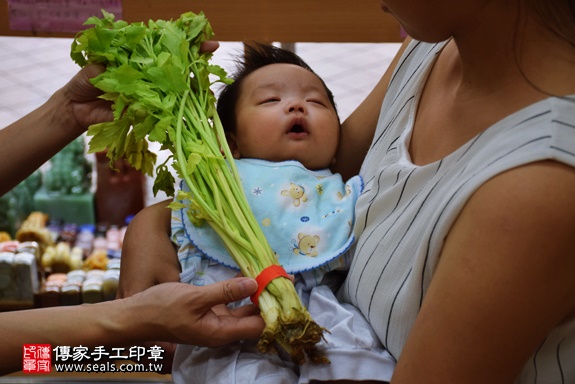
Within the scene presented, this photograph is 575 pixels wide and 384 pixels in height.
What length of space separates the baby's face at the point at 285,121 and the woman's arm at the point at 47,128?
1.10ft

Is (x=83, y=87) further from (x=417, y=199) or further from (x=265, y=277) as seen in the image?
(x=417, y=199)

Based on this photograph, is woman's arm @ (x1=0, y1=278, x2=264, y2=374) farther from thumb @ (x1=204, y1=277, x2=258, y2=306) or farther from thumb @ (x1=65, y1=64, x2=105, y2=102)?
thumb @ (x1=65, y1=64, x2=105, y2=102)

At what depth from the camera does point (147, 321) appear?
1327 mm

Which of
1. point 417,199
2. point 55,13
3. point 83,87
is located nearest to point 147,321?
point 417,199

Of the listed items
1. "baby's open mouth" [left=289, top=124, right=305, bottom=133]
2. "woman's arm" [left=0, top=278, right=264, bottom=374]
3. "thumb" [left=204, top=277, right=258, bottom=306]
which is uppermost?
"baby's open mouth" [left=289, top=124, right=305, bottom=133]

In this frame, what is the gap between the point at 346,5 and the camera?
217 cm

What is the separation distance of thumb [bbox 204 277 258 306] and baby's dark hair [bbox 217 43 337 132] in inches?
23.2

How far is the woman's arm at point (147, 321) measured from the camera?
1298mm

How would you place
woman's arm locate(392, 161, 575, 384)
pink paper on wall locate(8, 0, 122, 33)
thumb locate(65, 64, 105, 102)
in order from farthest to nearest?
pink paper on wall locate(8, 0, 122, 33), thumb locate(65, 64, 105, 102), woman's arm locate(392, 161, 575, 384)

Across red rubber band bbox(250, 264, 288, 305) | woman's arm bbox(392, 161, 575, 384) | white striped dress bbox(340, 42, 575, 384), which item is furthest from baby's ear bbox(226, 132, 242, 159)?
woman's arm bbox(392, 161, 575, 384)

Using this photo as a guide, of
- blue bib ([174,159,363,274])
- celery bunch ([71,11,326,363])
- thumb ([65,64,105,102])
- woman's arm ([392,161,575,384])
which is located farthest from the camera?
thumb ([65,64,105,102])

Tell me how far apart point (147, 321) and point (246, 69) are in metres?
0.80

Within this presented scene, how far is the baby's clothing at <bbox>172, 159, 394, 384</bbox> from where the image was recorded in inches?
50.0

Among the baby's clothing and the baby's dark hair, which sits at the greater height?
the baby's dark hair
